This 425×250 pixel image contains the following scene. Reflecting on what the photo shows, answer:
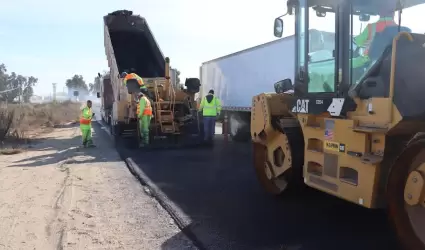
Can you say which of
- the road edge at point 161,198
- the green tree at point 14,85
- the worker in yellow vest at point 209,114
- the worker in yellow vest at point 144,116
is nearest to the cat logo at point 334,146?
the road edge at point 161,198

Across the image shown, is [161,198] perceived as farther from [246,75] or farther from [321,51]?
[246,75]

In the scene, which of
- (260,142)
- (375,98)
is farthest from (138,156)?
(375,98)

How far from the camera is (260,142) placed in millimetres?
6328

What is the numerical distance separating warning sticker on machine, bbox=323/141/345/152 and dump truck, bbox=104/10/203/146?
765 centimetres

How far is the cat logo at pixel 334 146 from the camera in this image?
4422mm

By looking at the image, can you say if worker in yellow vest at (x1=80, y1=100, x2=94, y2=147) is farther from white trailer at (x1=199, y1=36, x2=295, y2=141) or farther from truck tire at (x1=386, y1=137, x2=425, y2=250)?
truck tire at (x1=386, y1=137, x2=425, y2=250)

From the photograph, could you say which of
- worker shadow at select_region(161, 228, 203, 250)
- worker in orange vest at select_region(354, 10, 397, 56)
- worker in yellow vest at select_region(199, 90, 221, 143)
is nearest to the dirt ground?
worker shadow at select_region(161, 228, 203, 250)

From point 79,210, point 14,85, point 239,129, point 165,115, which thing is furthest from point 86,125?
point 14,85

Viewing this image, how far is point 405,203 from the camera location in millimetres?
3641

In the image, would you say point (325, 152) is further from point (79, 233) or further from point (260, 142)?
point (79, 233)

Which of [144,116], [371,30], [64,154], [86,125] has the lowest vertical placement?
[64,154]

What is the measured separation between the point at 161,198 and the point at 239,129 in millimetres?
8267

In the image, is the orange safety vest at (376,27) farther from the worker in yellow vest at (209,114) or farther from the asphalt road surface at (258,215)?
the worker in yellow vest at (209,114)

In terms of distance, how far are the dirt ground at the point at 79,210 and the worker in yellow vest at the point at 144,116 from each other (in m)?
2.16
